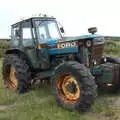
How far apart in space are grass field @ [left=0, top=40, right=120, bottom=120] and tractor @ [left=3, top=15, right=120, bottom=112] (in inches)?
11.9

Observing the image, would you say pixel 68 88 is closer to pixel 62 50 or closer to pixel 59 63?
pixel 62 50

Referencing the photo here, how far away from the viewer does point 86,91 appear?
10.3 meters

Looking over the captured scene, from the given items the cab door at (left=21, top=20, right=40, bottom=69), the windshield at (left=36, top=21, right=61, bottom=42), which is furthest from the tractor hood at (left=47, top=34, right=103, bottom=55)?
the cab door at (left=21, top=20, right=40, bottom=69)

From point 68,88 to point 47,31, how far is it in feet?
9.70

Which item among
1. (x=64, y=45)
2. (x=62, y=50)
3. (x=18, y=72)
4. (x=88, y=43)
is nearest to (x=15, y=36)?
(x=18, y=72)

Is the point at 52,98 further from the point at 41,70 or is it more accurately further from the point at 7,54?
the point at 7,54

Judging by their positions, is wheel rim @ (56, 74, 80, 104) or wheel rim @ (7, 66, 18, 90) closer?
wheel rim @ (56, 74, 80, 104)

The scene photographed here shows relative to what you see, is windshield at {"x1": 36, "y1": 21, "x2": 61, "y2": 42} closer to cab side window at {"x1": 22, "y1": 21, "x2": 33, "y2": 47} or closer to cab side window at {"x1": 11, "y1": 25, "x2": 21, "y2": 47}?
cab side window at {"x1": 22, "y1": 21, "x2": 33, "y2": 47}

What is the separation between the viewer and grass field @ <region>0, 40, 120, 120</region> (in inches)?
394

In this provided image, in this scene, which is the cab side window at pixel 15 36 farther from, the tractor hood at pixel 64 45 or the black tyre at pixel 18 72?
the tractor hood at pixel 64 45

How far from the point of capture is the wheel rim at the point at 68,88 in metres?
10.8

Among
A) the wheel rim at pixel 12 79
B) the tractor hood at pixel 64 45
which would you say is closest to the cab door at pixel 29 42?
the tractor hood at pixel 64 45

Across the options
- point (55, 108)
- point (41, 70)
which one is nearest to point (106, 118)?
point (55, 108)

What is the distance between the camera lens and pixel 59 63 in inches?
501
